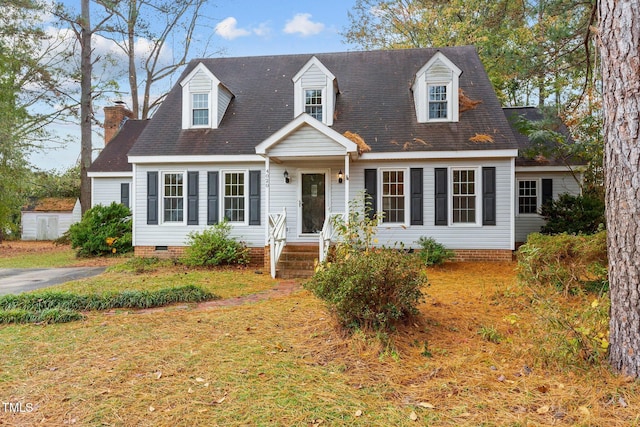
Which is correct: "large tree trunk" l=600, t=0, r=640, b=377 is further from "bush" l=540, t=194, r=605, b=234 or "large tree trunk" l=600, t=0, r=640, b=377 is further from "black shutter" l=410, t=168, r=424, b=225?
"bush" l=540, t=194, r=605, b=234

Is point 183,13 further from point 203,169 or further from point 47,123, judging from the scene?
point 203,169

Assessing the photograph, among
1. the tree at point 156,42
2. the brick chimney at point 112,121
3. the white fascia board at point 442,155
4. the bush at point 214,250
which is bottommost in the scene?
the bush at point 214,250

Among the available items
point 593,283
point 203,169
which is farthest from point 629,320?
point 203,169

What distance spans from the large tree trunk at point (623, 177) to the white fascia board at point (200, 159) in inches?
352

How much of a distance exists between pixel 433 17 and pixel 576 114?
834 centimetres

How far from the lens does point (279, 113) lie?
40.5ft

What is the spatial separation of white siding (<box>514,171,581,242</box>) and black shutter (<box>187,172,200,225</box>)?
10.1 m

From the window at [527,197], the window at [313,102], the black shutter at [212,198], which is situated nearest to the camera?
the black shutter at [212,198]

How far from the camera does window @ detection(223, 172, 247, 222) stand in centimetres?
1173

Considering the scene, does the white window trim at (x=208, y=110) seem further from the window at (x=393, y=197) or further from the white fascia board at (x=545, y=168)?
the white fascia board at (x=545, y=168)

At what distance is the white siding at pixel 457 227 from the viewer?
10617 millimetres

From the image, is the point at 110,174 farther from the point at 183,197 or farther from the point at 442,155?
the point at 442,155

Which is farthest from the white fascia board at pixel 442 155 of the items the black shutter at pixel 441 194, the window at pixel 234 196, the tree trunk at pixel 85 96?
the tree trunk at pixel 85 96

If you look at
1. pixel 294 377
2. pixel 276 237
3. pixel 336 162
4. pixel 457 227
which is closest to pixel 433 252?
pixel 457 227
